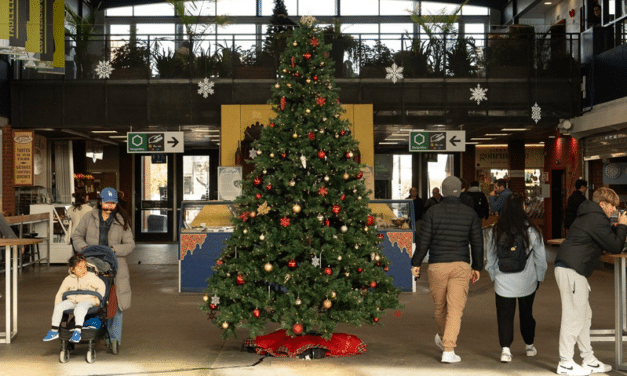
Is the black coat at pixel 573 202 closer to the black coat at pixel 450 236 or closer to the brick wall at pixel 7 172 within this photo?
the black coat at pixel 450 236

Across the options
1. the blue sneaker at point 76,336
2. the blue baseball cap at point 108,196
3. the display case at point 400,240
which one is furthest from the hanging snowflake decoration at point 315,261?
the display case at point 400,240

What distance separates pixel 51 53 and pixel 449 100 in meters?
8.39

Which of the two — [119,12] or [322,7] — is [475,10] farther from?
[119,12]

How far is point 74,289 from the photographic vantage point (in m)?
7.59

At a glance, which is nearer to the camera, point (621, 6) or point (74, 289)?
point (74, 289)

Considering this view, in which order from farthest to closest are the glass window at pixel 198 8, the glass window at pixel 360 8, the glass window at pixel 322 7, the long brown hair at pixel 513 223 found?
the glass window at pixel 360 8 → the glass window at pixel 322 7 → the glass window at pixel 198 8 → the long brown hair at pixel 513 223

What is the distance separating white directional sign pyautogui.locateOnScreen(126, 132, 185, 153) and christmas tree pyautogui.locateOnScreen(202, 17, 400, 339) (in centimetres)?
1036

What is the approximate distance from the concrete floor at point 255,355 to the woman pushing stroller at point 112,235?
0.55 meters

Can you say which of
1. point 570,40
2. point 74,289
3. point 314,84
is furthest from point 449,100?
point 74,289

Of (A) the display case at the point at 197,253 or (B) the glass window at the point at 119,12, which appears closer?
(A) the display case at the point at 197,253

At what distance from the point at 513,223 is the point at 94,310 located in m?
3.72

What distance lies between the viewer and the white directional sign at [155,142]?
17984mm

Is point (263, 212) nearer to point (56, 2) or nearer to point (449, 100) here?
point (56, 2)

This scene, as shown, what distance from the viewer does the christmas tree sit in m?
7.47
